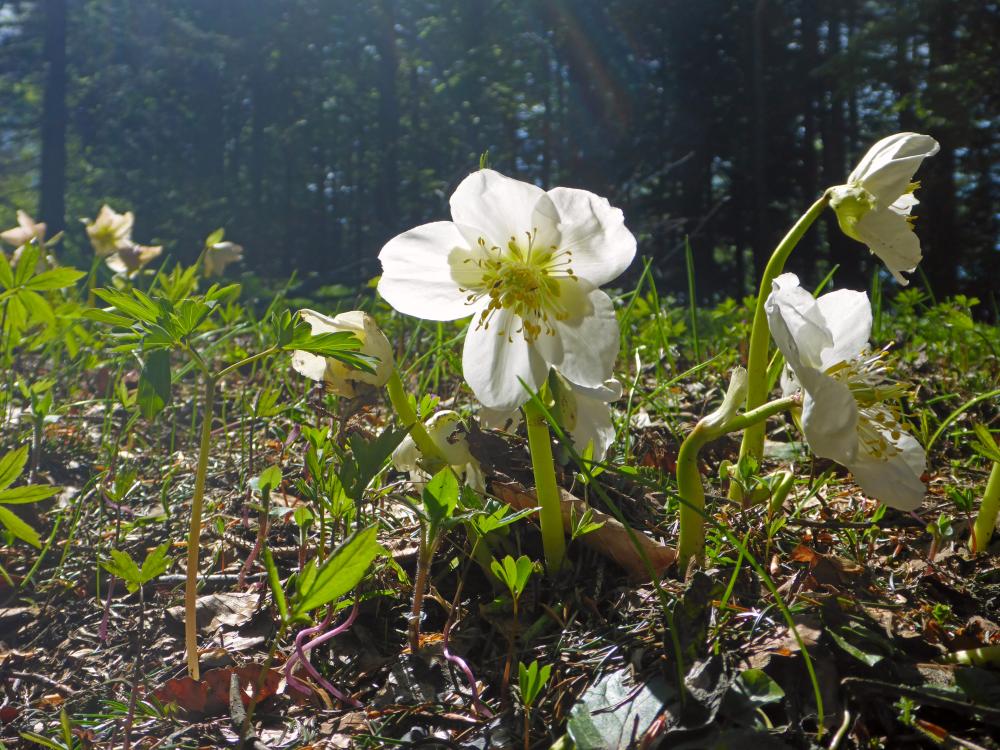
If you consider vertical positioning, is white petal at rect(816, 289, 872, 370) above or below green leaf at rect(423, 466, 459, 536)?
above

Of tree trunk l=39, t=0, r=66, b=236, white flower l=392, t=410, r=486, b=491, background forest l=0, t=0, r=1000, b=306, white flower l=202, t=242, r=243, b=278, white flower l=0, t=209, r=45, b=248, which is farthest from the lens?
background forest l=0, t=0, r=1000, b=306

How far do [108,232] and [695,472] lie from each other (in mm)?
3954

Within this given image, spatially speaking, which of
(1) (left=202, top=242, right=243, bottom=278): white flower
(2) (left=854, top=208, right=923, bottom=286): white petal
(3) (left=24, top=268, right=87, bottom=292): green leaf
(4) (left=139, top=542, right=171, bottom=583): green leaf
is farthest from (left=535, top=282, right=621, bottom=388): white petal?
(1) (left=202, top=242, right=243, bottom=278): white flower

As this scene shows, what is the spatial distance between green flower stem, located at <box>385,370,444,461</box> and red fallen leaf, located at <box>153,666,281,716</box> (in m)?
0.45

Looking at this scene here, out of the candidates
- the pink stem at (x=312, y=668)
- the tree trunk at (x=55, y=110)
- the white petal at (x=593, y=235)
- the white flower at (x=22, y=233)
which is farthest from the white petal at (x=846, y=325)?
the tree trunk at (x=55, y=110)

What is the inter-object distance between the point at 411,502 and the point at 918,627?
805mm

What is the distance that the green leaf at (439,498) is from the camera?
1.15 metres

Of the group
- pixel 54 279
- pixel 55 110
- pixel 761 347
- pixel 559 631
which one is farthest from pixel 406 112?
pixel 559 631

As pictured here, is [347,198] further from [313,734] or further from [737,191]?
[313,734]

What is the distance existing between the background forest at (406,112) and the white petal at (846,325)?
49.4 feet

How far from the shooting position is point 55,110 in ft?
55.7

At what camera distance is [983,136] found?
1302 centimetres

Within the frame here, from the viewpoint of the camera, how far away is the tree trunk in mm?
16219

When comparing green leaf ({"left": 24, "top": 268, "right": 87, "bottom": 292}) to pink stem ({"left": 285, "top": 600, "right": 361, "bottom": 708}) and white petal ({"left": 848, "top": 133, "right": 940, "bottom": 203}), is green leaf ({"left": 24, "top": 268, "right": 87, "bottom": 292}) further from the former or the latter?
white petal ({"left": 848, "top": 133, "right": 940, "bottom": 203})
